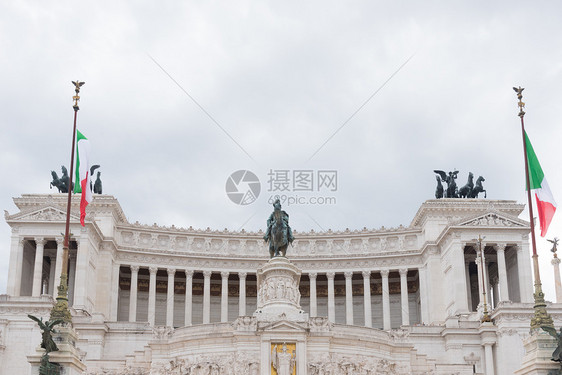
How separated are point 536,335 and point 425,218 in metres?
48.4

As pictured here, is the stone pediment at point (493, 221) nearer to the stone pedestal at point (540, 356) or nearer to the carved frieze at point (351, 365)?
the carved frieze at point (351, 365)

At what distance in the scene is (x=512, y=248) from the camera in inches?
3012

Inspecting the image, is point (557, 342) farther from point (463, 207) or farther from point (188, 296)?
point (188, 296)

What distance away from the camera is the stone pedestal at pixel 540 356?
31.8m

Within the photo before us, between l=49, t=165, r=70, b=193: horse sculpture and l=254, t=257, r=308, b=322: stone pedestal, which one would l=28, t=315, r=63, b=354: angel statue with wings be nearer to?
l=254, t=257, r=308, b=322: stone pedestal

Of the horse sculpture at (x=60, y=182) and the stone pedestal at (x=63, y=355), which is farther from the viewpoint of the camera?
the horse sculpture at (x=60, y=182)

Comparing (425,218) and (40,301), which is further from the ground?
(425,218)

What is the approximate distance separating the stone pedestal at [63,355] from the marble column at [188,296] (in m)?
46.6

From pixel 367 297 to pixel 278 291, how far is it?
105 ft

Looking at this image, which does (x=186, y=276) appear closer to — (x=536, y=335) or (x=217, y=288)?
(x=217, y=288)

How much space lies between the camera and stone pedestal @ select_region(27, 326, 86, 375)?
3123 cm

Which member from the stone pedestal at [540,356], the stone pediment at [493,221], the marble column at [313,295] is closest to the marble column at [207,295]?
the marble column at [313,295]

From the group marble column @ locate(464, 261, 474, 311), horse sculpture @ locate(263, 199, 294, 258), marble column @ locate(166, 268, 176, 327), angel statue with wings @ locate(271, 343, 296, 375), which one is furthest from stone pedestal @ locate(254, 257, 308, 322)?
marble column @ locate(464, 261, 474, 311)

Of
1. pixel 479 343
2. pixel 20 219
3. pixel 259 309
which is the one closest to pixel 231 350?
pixel 259 309
